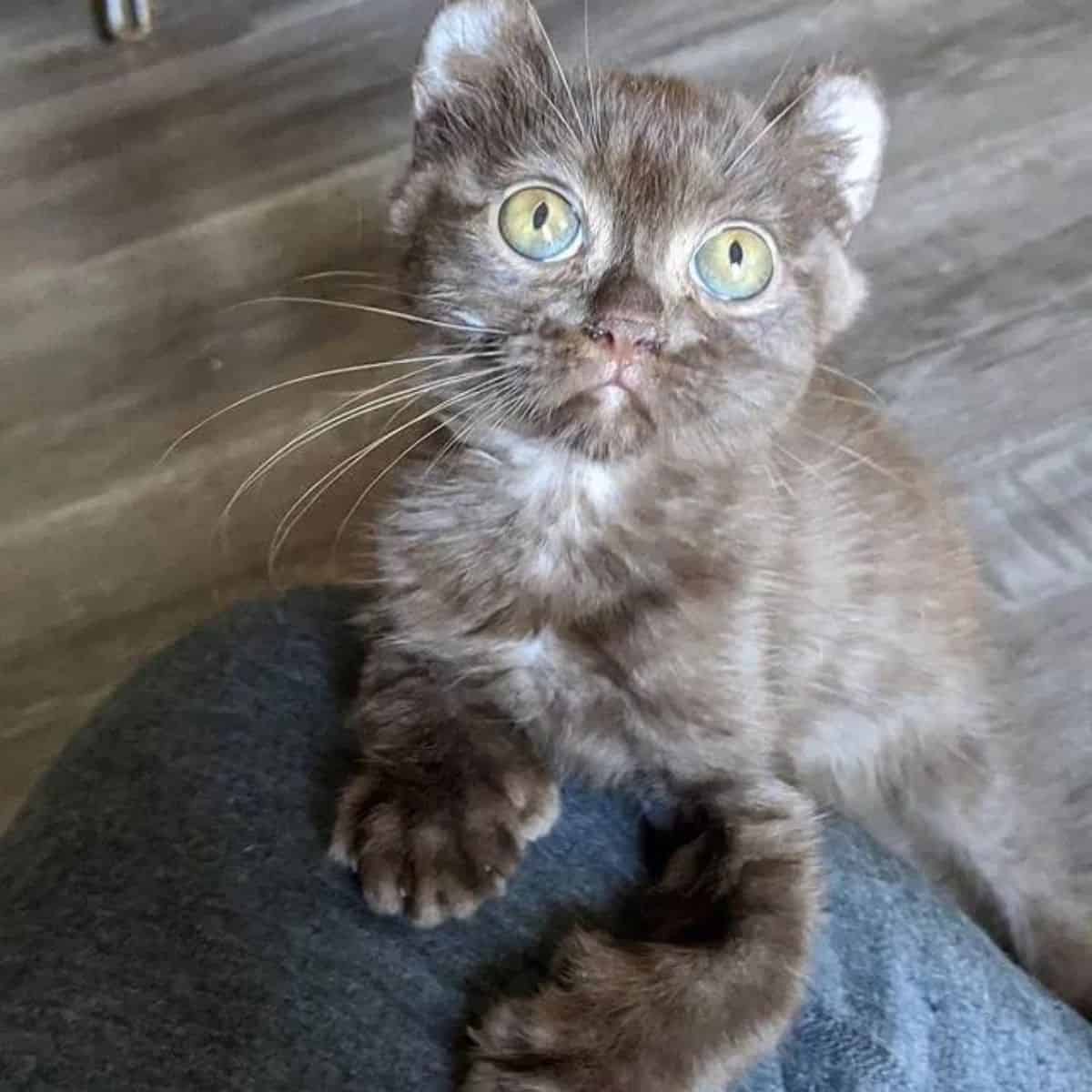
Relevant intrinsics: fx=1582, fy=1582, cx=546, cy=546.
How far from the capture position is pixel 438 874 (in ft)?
3.02

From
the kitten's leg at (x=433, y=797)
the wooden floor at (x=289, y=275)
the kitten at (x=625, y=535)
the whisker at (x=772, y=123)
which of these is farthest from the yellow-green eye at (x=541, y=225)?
the wooden floor at (x=289, y=275)

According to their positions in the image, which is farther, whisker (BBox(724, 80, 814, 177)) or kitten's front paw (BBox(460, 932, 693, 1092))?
whisker (BBox(724, 80, 814, 177))

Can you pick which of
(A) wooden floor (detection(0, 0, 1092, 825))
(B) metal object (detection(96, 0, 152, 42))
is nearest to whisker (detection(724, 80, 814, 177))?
(A) wooden floor (detection(0, 0, 1092, 825))

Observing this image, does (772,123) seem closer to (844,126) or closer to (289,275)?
(844,126)

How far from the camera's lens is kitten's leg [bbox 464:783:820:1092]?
33.8 inches

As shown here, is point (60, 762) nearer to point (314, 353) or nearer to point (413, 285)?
point (413, 285)

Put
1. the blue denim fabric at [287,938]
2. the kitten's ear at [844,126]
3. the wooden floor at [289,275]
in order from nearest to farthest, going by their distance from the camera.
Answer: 1. the blue denim fabric at [287,938]
2. the kitten's ear at [844,126]
3. the wooden floor at [289,275]

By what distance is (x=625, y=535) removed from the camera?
1.05 meters

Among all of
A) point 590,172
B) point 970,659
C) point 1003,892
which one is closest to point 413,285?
point 590,172

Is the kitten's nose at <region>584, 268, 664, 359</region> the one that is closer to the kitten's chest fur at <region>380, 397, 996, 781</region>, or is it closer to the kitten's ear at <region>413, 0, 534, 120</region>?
the kitten's chest fur at <region>380, 397, 996, 781</region>

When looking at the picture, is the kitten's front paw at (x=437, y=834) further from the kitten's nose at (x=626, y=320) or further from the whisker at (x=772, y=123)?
the whisker at (x=772, y=123)

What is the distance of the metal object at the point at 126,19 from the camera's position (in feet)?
8.05

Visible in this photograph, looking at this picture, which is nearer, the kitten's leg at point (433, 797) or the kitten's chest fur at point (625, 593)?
the kitten's leg at point (433, 797)

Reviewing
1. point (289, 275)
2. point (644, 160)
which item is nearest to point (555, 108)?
point (644, 160)
